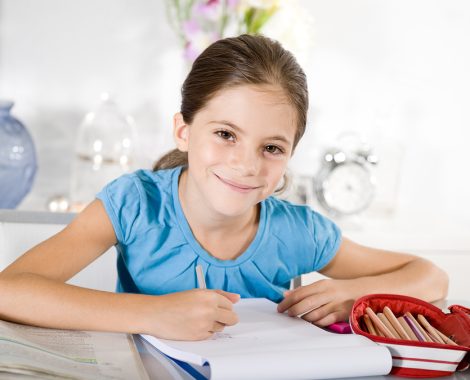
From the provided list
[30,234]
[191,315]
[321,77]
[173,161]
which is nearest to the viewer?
[191,315]

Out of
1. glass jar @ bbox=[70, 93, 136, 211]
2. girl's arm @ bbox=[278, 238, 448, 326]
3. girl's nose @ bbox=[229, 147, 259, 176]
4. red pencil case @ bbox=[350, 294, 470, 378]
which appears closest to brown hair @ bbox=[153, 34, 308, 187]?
girl's nose @ bbox=[229, 147, 259, 176]

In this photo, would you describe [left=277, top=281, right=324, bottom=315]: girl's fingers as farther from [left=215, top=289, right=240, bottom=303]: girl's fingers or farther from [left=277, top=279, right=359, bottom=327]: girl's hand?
[left=215, top=289, right=240, bottom=303]: girl's fingers

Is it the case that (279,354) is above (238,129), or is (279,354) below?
below

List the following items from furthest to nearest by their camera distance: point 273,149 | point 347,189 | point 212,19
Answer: point 212,19 < point 347,189 < point 273,149

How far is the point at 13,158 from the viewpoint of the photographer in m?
2.14

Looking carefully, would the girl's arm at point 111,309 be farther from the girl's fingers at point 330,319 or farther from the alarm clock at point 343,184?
the alarm clock at point 343,184

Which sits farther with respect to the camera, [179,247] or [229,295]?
[179,247]

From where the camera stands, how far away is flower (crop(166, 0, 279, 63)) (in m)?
2.32

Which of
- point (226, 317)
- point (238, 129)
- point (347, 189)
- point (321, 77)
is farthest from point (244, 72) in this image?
point (321, 77)

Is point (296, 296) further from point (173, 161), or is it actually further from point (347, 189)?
point (347, 189)

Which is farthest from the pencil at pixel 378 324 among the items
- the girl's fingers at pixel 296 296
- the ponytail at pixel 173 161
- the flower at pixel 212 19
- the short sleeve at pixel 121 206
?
the flower at pixel 212 19

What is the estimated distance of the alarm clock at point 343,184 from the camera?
2264 millimetres

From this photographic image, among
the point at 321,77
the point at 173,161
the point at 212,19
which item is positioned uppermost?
the point at 212,19

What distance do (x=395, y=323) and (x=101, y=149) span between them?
161 cm
